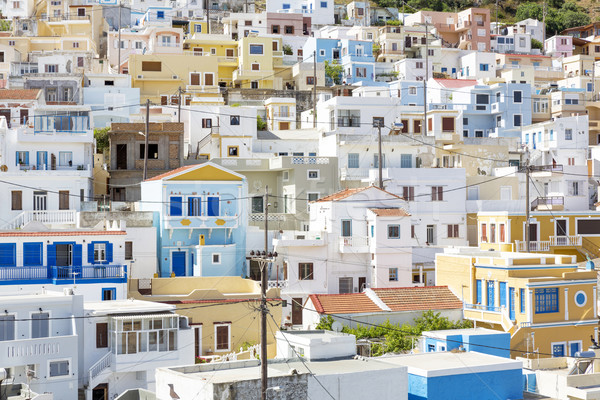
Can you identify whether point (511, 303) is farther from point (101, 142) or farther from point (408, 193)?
point (101, 142)

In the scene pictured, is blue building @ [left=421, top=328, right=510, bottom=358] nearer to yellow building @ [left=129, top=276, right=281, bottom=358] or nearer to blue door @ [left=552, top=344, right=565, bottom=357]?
blue door @ [left=552, top=344, right=565, bottom=357]

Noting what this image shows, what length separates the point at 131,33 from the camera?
289ft

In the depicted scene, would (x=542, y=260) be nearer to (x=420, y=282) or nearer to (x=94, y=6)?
→ (x=420, y=282)

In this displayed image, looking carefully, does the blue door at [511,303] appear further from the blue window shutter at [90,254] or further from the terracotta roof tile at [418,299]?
the blue window shutter at [90,254]

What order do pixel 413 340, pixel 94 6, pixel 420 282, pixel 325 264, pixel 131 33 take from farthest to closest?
1. pixel 94 6
2. pixel 131 33
3. pixel 420 282
4. pixel 325 264
5. pixel 413 340

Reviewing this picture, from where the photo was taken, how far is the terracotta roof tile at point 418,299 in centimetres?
4169

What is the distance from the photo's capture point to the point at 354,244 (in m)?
49.2

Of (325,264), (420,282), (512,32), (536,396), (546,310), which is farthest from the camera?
(512,32)

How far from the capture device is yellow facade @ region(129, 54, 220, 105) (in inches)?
3049

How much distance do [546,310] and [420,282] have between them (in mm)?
11345

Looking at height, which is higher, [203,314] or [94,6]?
[94,6]

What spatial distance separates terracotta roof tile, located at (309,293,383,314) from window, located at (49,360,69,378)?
11.8m

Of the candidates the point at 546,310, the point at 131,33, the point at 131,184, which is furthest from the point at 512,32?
the point at 546,310

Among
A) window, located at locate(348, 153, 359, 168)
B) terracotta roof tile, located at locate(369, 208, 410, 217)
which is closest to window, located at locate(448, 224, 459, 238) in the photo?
window, located at locate(348, 153, 359, 168)
